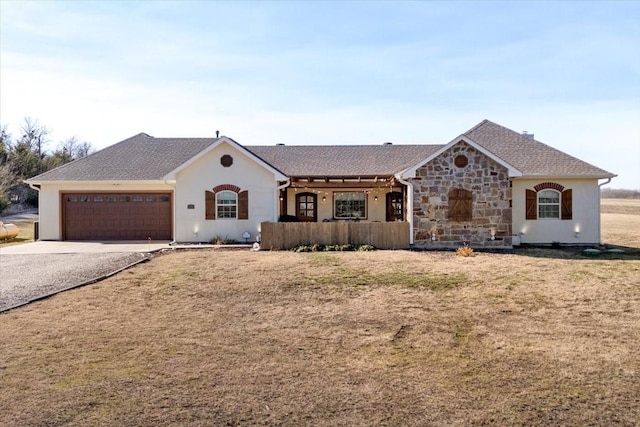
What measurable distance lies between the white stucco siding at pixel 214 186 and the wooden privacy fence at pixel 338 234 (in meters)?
2.28

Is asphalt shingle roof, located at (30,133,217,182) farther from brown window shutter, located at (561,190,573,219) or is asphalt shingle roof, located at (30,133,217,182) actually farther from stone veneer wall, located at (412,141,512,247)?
brown window shutter, located at (561,190,573,219)

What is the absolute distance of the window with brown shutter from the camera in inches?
766

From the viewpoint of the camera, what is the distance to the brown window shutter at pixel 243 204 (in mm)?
21406

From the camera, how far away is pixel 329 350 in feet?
26.1

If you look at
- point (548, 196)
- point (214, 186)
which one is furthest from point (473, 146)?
point (214, 186)

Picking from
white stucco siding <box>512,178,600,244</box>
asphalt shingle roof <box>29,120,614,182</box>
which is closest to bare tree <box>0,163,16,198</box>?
asphalt shingle roof <box>29,120,614,182</box>

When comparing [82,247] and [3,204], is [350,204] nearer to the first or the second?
[82,247]

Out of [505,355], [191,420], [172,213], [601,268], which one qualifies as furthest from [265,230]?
[191,420]

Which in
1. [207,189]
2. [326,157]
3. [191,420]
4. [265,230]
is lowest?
[191,420]

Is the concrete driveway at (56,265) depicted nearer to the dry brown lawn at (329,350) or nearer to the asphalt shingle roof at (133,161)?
the dry brown lawn at (329,350)

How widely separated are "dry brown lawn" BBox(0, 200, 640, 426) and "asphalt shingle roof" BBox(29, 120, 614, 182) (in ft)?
28.6

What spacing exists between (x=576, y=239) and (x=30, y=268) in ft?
66.9

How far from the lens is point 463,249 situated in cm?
1769

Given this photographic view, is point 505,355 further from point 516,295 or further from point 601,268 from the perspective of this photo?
point 601,268
